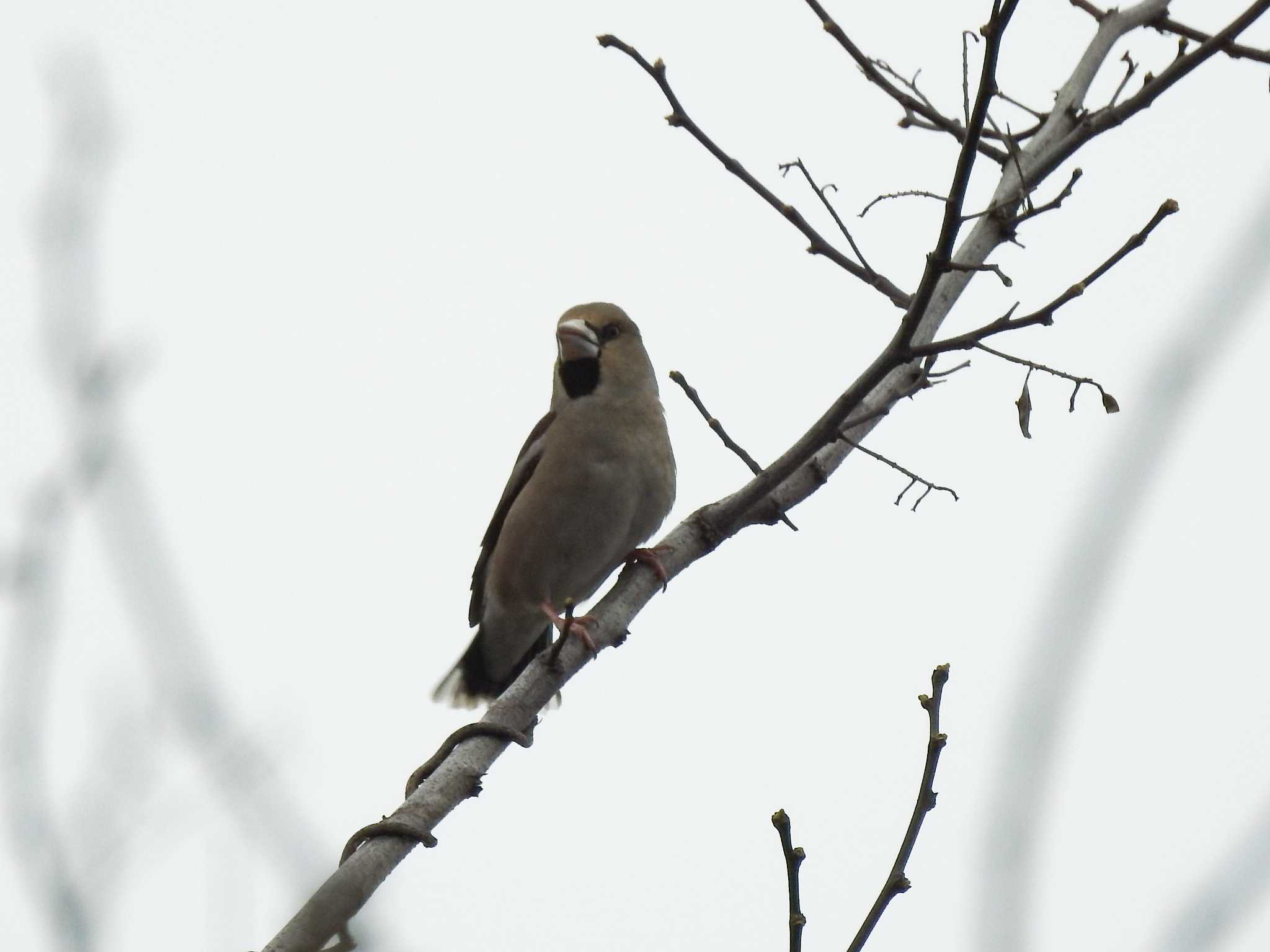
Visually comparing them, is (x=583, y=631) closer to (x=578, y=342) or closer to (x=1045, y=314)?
(x=1045, y=314)

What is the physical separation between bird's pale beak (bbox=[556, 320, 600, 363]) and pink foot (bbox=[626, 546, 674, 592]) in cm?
171

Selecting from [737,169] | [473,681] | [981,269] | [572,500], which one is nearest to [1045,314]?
[981,269]

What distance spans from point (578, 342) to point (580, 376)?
0.44 ft

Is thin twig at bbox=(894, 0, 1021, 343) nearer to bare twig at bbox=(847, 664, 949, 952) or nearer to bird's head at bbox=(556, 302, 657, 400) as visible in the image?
bare twig at bbox=(847, 664, 949, 952)

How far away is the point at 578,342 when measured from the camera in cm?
594

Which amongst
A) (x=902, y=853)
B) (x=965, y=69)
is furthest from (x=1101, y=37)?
(x=902, y=853)

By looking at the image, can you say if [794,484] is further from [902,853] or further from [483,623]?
[483,623]

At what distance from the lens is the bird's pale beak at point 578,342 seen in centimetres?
595

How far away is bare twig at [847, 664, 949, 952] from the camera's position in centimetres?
228

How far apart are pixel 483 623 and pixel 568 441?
2.75 ft

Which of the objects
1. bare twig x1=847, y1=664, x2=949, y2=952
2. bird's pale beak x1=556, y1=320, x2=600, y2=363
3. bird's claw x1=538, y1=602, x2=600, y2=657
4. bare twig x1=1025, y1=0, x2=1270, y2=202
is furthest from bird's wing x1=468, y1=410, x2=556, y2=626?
bare twig x1=847, y1=664, x2=949, y2=952

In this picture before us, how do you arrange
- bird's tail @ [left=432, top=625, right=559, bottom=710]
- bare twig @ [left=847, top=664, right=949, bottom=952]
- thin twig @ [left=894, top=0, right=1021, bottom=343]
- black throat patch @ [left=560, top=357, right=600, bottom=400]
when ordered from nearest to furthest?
bare twig @ [left=847, top=664, right=949, bottom=952]
thin twig @ [left=894, top=0, right=1021, bottom=343]
black throat patch @ [left=560, top=357, right=600, bottom=400]
bird's tail @ [left=432, top=625, right=559, bottom=710]

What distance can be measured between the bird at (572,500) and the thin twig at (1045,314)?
2294 millimetres

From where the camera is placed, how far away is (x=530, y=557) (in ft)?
18.6
